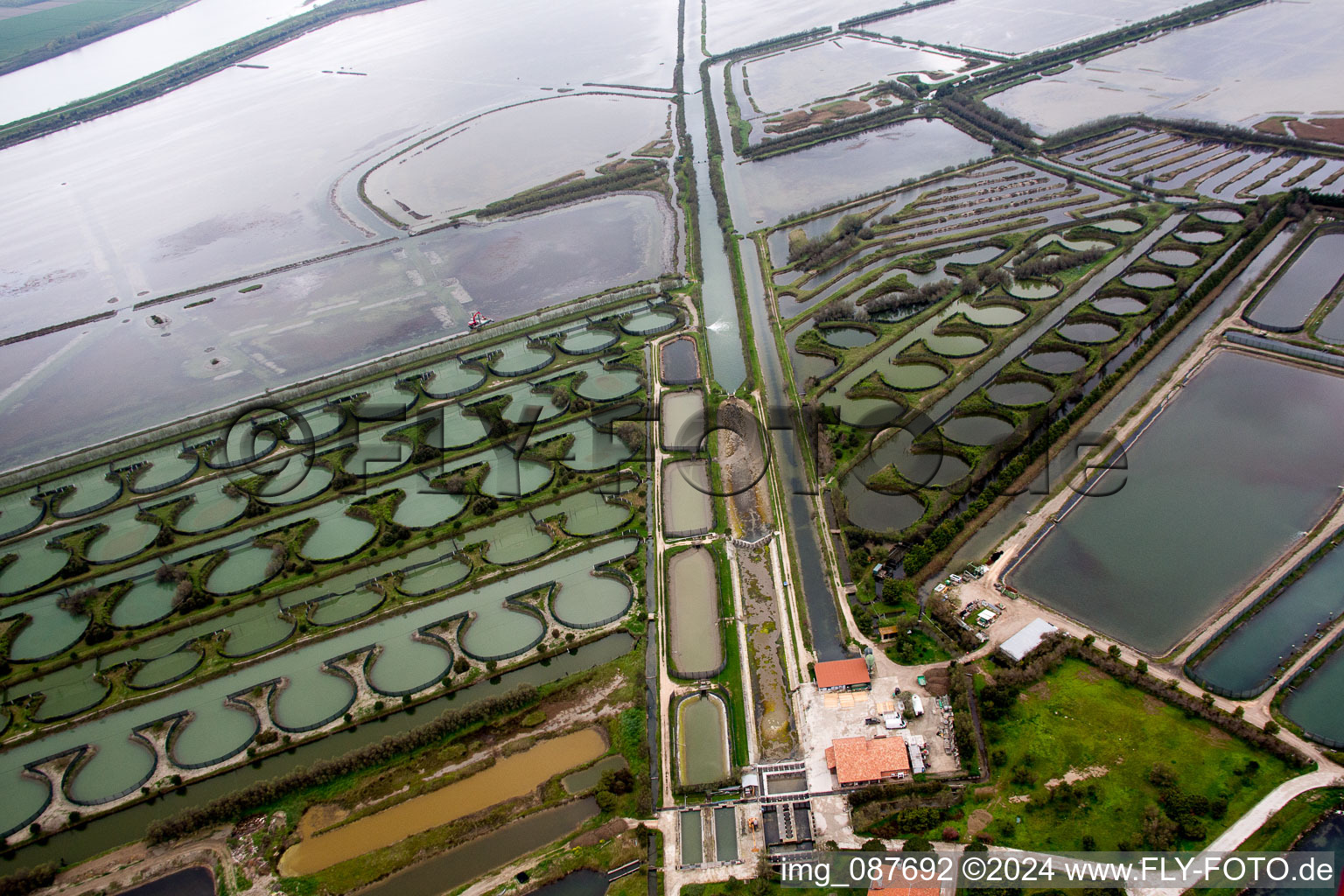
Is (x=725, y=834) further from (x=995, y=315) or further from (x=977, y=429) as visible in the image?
(x=995, y=315)

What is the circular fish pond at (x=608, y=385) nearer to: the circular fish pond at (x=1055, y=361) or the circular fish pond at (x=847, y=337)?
the circular fish pond at (x=847, y=337)

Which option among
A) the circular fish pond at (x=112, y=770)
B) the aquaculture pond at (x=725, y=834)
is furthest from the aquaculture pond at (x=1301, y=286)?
the circular fish pond at (x=112, y=770)

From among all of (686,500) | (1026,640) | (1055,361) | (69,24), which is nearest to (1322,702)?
(1026,640)

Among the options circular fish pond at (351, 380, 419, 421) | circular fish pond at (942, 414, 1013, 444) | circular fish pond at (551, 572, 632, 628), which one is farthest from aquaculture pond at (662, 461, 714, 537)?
circular fish pond at (351, 380, 419, 421)

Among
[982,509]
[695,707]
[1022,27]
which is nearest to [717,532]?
[695,707]

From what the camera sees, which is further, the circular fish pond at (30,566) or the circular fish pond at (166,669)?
the circular fish pond at (30,566)

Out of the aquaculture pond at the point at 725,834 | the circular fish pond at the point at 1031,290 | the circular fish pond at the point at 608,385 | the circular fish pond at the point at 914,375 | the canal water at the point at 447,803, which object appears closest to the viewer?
the aquaculture pond at the point at 725,834

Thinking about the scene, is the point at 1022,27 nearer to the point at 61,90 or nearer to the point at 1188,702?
the point at 1188,702
